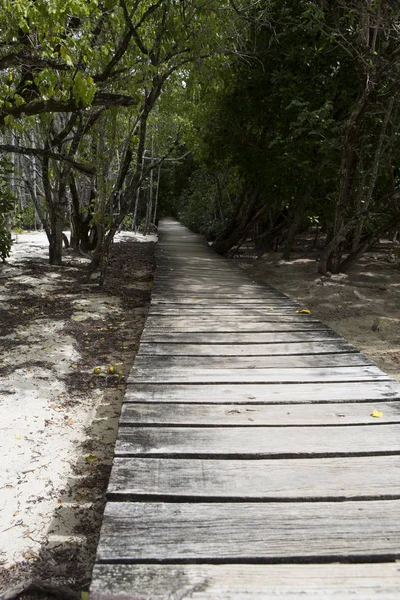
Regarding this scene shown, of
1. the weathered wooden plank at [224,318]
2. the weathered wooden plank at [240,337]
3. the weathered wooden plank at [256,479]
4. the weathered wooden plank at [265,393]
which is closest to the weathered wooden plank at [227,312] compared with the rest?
the weathered wooden plank at [224,318]

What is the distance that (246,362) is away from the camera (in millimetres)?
3650

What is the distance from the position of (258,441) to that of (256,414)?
1.05 ft

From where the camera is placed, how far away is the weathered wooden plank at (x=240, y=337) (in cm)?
420

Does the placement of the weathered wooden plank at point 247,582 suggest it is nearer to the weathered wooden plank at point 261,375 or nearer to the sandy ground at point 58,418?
the sandy ground at point 58,418

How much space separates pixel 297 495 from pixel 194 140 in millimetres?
12016

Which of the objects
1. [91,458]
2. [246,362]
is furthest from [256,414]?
[91,458]

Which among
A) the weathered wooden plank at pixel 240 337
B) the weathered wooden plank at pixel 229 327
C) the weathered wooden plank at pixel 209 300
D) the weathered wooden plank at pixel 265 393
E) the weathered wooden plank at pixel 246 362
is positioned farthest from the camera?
the weathered wooden plank at pixel 209 300

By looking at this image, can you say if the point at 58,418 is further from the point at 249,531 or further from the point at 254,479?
the point at 249,531

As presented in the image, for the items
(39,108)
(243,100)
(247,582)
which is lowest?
(247,582)

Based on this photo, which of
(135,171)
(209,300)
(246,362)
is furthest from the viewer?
(135,171)

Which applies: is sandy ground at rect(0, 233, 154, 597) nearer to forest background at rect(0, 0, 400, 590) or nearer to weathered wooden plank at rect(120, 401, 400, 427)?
forest background at rect(0, 0, 400, 590)

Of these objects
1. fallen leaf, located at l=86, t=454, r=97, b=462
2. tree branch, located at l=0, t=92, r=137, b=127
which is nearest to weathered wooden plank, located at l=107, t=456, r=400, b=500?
fallen leaf, located at l=86, t=454, r=97, b=462

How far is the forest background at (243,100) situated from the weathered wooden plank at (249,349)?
2.60m

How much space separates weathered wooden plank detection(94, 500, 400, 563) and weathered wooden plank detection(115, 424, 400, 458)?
37 cm
